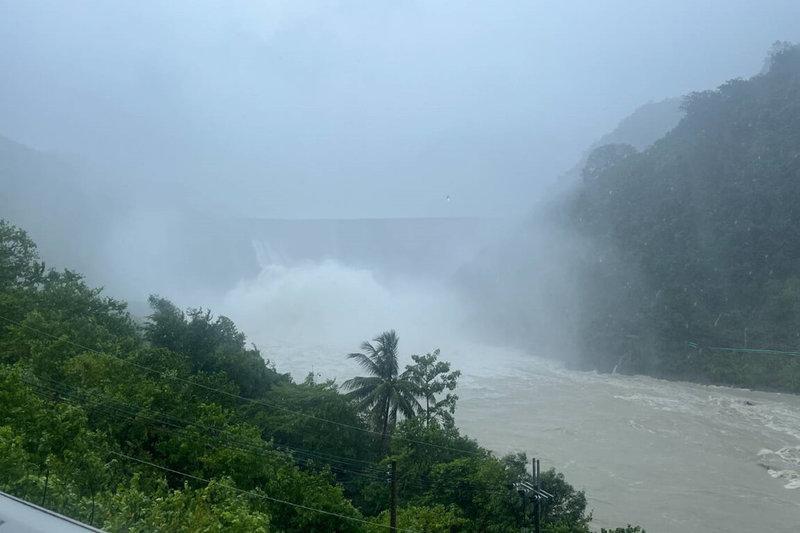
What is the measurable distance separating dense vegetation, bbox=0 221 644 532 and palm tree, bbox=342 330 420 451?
4cm

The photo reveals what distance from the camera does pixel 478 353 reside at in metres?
42.6

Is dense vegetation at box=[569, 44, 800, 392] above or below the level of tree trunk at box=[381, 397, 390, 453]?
above

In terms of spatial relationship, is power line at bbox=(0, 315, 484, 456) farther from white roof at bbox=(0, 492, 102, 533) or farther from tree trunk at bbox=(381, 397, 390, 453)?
white roof at bbox=(0, 492, 102, 533)

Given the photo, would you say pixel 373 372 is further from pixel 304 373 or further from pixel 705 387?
pixel 705 387

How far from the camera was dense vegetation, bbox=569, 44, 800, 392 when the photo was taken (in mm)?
31500

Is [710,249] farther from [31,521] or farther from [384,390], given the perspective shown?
[31,521]

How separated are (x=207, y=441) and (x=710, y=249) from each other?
35608mm

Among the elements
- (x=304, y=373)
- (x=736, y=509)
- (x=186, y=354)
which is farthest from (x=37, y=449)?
(x=304, y=373)

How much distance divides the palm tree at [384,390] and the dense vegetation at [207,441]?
0.14ft

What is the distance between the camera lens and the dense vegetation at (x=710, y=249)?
31500 millimetres

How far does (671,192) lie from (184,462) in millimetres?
38292

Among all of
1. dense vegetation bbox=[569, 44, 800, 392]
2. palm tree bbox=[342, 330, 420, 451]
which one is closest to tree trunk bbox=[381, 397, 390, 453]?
palm tree bbox=[342, 330, 420, 451]

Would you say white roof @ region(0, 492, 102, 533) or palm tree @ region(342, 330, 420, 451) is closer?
white roof @ region(0, 492, 102, 533)

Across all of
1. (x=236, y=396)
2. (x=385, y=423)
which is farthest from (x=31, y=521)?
(x=236, y=396)
